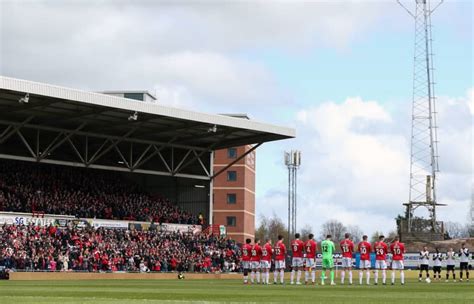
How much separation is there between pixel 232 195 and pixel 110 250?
6870 cm

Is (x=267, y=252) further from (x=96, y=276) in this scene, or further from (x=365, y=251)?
(x=96, y=276)

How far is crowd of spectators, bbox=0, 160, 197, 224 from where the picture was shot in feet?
195

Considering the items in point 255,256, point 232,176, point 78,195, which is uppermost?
point 232,176

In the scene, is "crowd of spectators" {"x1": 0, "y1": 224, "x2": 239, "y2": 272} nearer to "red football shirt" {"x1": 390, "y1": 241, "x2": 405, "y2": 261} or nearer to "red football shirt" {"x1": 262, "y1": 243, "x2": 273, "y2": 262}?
"red football shirt" {"x1": 262, "y1": 243, "x2": 273, "y2": 262}

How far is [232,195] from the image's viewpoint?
126125 mm

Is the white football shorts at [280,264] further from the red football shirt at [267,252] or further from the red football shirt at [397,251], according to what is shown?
the red football shirt at [397,251]

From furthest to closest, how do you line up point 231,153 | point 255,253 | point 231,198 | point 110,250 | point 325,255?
point 231,153 → point 231,198 → point 110,250 → point 255,253 → point 325,255

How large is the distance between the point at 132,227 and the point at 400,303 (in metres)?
45.8

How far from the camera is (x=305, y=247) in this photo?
38562 millimetres

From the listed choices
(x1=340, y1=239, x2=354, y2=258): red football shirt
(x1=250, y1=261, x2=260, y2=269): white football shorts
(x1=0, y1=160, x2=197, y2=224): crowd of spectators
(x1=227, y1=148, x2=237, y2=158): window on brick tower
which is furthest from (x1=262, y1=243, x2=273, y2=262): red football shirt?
(x1=227, y1=148, x2=237, y2=158): window on brick tower

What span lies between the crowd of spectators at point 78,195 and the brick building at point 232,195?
52841 millimetres

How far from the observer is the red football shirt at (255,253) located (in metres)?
39.6

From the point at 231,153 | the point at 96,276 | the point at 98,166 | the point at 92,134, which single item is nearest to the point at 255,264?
the point at 96,276

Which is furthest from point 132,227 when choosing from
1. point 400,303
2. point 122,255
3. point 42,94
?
point 400,303
